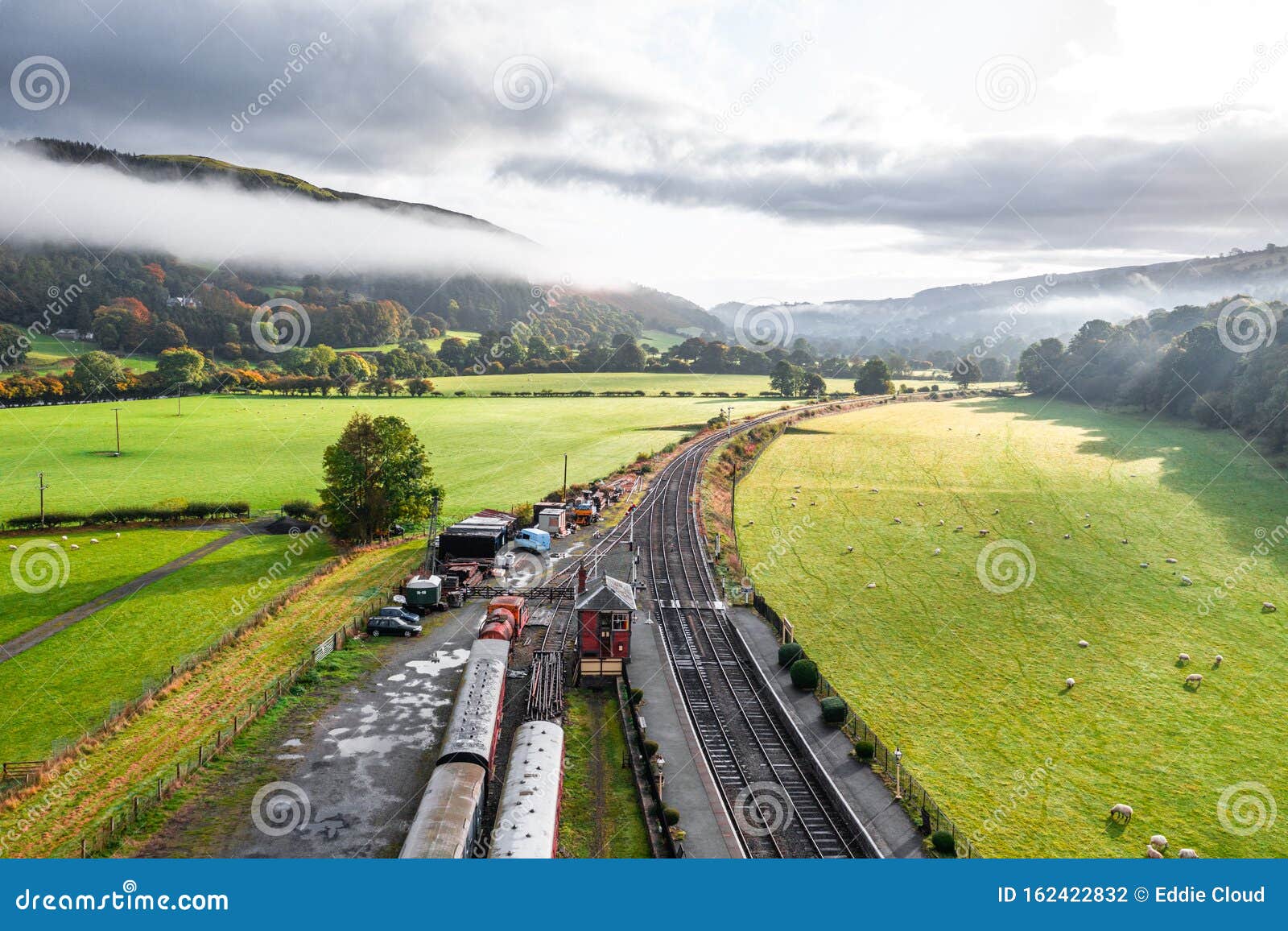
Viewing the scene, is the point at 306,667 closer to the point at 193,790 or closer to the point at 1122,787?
the point at 193,790

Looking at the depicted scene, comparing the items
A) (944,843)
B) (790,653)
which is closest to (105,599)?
(790,653)

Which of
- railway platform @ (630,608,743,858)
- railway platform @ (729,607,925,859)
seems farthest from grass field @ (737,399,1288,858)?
railway platform @ (630,608,743,858)

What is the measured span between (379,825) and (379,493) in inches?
1795

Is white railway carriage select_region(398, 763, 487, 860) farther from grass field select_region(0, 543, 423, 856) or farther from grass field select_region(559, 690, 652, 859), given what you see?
grass field select_region(0, 543, 423, 856)

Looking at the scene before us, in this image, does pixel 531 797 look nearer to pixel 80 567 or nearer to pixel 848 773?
pixel 848 773

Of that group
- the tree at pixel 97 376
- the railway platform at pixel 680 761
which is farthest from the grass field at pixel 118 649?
the tree at pixel 97 376

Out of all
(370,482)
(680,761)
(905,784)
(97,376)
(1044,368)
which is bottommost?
(905,784)

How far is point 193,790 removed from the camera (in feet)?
98.6

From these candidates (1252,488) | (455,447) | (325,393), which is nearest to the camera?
(1252,488)

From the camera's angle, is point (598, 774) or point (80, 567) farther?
point (80, 567)

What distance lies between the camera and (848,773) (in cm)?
3284

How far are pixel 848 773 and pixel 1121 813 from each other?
10.9 meters

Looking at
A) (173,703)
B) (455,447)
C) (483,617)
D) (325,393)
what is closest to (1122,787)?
(483,617)

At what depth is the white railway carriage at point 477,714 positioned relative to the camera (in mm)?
28312
